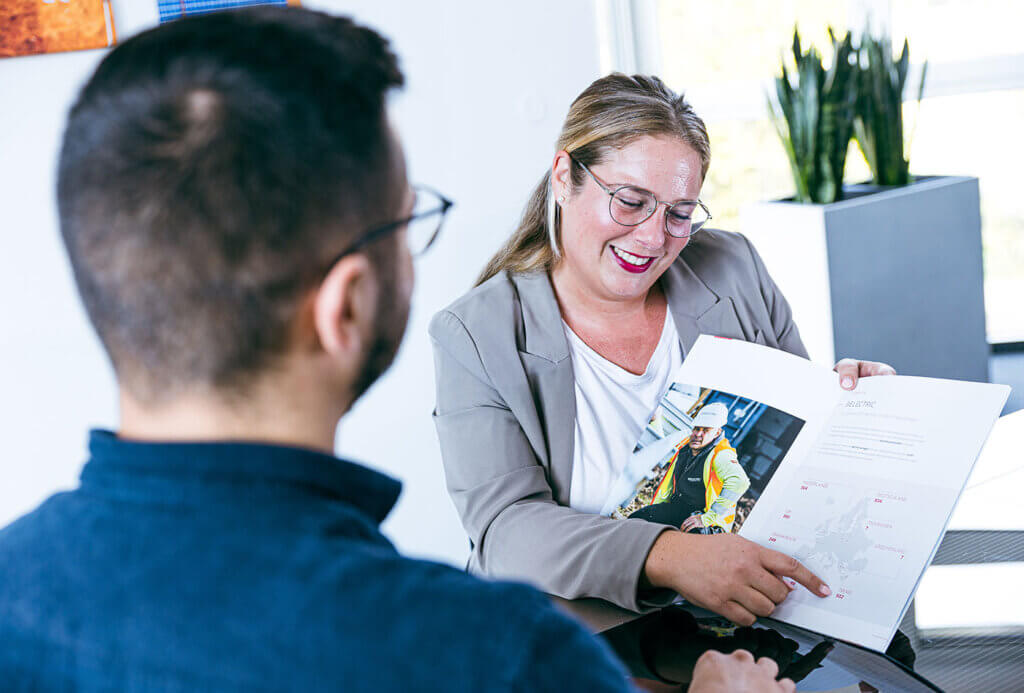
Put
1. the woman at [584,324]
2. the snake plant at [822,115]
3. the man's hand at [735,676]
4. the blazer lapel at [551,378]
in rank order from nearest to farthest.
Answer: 1. the man's hand at [735,676]
2. the woman at [584,324]
3. the blazer lapel at [551,378]
4. the snake plant at [822,115]

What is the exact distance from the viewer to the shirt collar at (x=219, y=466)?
1.81 ft

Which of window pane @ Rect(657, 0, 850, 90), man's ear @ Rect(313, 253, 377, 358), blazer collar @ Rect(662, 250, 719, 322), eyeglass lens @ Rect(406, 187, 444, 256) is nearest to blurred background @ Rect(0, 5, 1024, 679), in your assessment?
window pane @ Rect(657, 0, 850, 90)

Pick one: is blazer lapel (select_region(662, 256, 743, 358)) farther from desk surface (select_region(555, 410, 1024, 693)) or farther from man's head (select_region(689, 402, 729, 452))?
desk surface (select_region(555, 410, 1024, 693))

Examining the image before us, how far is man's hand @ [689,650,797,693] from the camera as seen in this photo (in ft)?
2.55

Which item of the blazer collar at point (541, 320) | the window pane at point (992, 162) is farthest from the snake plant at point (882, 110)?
the blazer collar at point (541, 320)

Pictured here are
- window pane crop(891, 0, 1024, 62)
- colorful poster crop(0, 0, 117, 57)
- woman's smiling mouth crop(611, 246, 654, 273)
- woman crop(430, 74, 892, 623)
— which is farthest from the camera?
window pane crop(891, 0, 1024, 62)

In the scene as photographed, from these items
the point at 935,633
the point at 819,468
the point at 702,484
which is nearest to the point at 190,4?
the point at 702,484

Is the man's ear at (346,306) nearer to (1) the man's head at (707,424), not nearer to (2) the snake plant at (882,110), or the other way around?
(1) the man's head at (707,424)

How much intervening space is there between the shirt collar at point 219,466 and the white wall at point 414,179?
2.20 m

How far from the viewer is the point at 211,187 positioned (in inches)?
21.6

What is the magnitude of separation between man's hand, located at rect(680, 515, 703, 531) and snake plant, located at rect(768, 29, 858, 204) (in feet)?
6.37

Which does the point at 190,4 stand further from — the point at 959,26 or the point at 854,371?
the point at 959,26

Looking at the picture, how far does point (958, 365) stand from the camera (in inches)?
118

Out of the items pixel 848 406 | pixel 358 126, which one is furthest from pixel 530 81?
pixel 358 126
